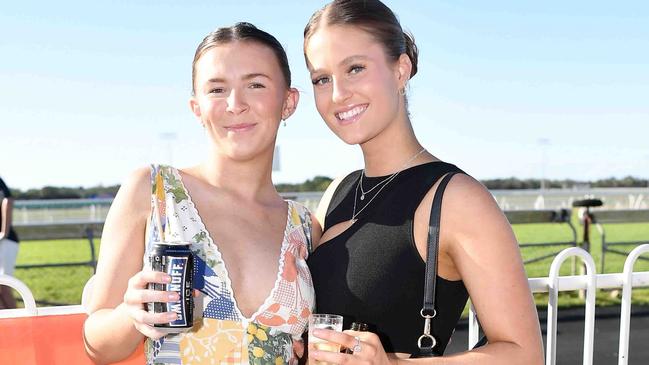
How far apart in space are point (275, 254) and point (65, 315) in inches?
47.1

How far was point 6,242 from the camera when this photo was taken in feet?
24.8

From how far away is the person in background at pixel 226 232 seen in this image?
7.40 feet

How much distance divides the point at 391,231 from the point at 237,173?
745mm

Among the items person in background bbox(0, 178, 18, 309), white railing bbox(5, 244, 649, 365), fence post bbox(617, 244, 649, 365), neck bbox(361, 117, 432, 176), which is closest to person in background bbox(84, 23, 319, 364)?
neck bbox(361, 117, 432, 176)

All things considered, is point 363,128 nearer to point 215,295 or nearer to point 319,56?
point 319,56

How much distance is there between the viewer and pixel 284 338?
7.76 ft

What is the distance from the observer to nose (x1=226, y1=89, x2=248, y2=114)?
240cm

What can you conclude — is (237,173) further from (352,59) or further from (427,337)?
(427,337)

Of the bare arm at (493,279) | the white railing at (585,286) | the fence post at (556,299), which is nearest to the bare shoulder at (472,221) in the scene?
the bare arm at (493,279)

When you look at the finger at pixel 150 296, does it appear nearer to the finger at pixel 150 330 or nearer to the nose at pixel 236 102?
the finger at pixel 150 330

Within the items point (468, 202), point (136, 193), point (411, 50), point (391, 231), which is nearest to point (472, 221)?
point (468, 202)

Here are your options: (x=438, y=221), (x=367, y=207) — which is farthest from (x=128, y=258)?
(x=438, y=221)

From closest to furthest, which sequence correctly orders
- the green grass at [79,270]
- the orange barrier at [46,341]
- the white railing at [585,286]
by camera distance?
the orange barrier at [46,341], the white railing at [585,286], the green grass at [79,270]

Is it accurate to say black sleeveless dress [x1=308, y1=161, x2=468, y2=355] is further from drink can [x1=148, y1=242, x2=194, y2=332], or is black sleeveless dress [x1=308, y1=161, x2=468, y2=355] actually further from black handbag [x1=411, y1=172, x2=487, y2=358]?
drink can [x1=148, y1=242, x2=194, y2=332]
